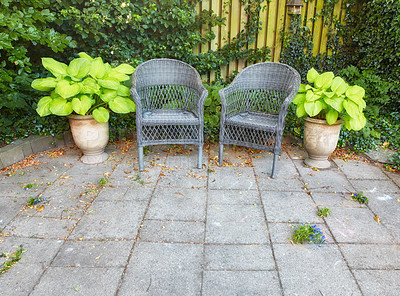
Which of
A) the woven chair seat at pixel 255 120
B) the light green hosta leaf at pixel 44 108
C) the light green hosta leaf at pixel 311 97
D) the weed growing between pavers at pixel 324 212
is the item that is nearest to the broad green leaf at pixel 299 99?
the light green hosta leaf at pixel 311 97

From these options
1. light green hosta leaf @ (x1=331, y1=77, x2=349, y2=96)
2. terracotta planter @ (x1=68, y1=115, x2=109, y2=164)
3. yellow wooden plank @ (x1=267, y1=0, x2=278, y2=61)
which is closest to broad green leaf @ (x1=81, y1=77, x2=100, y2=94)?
terracotta planter @ (x1=68, y1=115, x2=109, y2=164)

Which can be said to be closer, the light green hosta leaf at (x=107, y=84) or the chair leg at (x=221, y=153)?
the light green hosta leaf at (x=107, y=84)

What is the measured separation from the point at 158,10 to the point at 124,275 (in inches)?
127

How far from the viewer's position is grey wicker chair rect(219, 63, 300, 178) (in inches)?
106

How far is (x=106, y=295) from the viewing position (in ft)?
4.84

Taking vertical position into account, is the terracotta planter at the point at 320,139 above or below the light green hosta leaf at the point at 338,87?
below

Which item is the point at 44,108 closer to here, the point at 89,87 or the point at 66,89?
the point at 66,89

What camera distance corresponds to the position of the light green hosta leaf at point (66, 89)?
2445mm

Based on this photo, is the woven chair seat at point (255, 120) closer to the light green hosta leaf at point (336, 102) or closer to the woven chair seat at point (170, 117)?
the woven chair seat at point (170, 117)

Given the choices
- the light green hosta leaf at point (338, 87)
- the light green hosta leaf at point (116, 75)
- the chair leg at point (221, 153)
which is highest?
the light green hosta leaf at point (116, 75)

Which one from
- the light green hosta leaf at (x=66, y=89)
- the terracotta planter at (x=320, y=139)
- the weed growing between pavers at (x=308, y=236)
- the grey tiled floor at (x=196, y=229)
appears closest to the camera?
the grey tiled floor at (x=196, y=229)

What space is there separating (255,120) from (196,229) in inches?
51.4

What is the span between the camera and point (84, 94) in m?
2.71

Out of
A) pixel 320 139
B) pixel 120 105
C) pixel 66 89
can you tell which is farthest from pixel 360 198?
pixel 66 89
